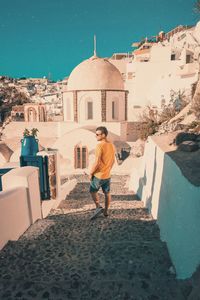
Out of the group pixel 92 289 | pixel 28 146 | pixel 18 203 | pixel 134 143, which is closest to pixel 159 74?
pixel 134 143

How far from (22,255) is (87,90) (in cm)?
2048

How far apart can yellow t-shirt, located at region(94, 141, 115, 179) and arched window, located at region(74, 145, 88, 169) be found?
15533 millimetres

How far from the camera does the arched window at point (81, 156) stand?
2034cm

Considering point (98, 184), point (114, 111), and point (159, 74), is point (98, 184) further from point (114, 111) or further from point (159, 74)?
point (159, 74)

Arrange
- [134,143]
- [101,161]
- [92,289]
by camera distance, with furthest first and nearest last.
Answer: [134,143]
[101,161]
[92,289]

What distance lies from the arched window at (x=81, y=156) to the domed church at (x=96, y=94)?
348cm

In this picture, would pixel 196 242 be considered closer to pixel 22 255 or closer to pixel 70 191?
pixel 22 255

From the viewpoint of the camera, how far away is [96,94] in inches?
883

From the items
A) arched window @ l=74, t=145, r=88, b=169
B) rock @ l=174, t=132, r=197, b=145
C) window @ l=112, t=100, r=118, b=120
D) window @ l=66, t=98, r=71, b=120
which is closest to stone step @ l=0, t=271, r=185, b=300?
rock @ l=174, t=132, r=197, b=145

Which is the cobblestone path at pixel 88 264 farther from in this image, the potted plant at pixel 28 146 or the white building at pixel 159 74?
the white building at pixel 159 74

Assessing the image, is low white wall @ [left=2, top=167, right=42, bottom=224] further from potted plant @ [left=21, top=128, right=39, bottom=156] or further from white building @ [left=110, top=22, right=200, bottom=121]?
white building @ [left=110, top=22, right=200, bottom=121]

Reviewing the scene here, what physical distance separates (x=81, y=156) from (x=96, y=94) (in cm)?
614

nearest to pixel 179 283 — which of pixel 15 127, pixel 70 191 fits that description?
pixel 70 191

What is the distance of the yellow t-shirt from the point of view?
15.4 ft
